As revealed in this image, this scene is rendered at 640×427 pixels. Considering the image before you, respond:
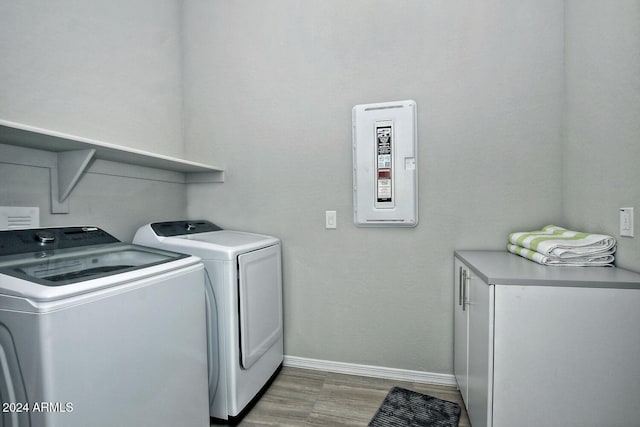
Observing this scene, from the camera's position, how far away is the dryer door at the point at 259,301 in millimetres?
1675

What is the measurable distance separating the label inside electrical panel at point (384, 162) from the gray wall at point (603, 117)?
39.0 inches

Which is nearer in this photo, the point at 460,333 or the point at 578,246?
the point at 578,246

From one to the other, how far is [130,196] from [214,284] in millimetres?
887

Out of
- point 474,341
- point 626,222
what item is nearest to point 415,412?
point 474,341

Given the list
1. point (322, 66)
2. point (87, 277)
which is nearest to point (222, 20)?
point (322, 66)

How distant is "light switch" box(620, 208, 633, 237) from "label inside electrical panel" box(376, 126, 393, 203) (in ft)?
3.57

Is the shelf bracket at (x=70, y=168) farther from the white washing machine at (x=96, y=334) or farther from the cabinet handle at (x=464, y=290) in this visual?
the cabinet handle at (x=464, y=290)

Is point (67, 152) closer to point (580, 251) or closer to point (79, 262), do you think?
point (79, 262)

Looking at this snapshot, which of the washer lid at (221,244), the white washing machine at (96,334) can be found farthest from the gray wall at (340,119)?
the white washing machine at (96,334)

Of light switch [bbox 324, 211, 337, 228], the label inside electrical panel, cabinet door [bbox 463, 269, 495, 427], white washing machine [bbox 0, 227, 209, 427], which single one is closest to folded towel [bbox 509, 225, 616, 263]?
cabinet door [bbox 463, 269, 495, 427]

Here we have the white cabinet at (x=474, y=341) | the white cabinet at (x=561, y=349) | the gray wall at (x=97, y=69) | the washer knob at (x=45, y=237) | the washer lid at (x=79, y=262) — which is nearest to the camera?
the washer lid at (x=79, y=262)

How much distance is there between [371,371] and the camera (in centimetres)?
210

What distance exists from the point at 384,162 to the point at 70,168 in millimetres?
1729

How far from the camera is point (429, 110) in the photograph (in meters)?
1.98
